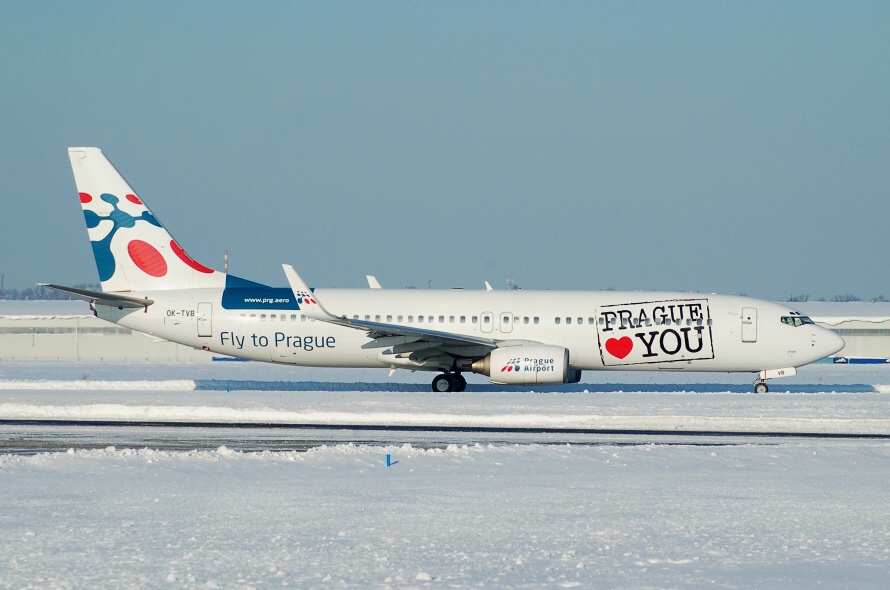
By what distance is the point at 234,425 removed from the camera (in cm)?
2005

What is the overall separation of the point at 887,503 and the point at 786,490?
1.24m

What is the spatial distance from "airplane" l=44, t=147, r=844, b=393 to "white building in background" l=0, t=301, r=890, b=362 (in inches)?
771

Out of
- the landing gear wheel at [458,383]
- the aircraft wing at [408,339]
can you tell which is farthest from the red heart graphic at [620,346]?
the landing gear wheel at [458,383]

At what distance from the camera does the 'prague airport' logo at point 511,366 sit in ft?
88.0

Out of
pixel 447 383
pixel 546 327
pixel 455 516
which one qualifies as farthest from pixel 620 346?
pixel 455 516

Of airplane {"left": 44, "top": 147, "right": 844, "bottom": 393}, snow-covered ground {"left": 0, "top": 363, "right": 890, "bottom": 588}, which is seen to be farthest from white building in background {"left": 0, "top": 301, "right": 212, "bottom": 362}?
snow-covered ground {"left": 0, "top": 363, "right": 890, "bottom": 588}

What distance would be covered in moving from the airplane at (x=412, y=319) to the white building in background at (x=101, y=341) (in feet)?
64.3

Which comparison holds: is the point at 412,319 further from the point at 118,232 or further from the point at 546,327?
the point at 118,232

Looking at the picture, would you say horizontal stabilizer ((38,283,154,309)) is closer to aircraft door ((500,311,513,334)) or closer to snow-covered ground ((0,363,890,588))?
aircraft door ((500,311,513,334))

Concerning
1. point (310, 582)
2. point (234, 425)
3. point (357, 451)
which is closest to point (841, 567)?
point (310, 582)

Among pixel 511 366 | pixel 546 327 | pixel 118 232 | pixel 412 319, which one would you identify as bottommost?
pixel 511 366

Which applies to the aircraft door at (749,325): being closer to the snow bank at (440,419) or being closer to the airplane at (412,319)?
the airplane at (412,319)

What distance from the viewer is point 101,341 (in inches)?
1946

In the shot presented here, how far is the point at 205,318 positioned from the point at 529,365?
9.75 m
